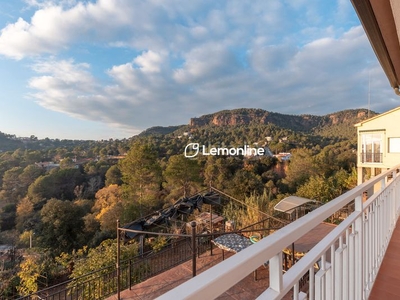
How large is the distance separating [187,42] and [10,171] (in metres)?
16.8

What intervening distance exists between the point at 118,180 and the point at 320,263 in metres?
19.3

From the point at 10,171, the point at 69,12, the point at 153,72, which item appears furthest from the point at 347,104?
the point at 10,171

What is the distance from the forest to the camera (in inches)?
391

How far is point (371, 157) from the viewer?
11422 mm

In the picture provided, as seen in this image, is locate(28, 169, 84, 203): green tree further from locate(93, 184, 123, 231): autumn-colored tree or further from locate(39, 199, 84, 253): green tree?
locate(39, 199, 84, 253): green tree

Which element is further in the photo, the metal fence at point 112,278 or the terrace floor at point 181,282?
the metal fence at point 112,278

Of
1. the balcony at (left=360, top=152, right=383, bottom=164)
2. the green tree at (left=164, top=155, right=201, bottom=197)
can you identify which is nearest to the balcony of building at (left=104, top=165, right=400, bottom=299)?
the balcony at (left=360, top=152, right=383, bottom=164)

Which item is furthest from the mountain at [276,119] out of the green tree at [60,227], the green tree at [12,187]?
the green tree at [60,227]

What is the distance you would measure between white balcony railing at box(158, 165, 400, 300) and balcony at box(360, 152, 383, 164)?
12.1 meters

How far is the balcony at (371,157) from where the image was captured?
1108 cm

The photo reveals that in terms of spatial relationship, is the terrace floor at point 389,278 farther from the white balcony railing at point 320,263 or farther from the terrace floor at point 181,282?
the terrace floor at point 181,282

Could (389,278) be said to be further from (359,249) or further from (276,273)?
(276,273)

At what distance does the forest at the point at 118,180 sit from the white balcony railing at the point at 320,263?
648 cm

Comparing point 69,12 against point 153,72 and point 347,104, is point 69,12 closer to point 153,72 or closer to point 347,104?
point 153,72
